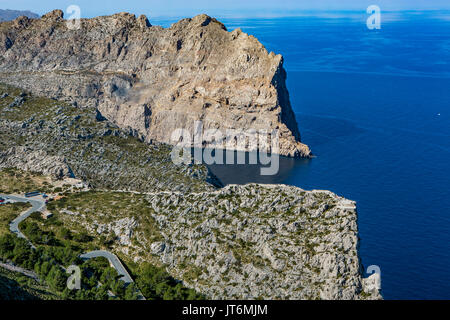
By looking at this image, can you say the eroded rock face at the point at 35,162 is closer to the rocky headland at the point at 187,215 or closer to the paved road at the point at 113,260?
the rocky headland at the point at 187,215

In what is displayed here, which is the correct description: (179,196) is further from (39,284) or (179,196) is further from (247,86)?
(247,86)

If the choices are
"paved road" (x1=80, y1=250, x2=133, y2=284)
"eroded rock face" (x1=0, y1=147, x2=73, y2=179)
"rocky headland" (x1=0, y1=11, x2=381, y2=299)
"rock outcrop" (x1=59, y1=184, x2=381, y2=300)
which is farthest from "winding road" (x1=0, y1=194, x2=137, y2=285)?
"eroded rock face" (x1=0, y1=147, x2=73, y2=179)

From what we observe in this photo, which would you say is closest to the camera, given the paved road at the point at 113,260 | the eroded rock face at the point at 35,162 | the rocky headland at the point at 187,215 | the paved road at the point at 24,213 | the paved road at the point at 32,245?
the rocky headland at the point at 187,215

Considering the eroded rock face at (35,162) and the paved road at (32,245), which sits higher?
the eroded rock face at (35,162)

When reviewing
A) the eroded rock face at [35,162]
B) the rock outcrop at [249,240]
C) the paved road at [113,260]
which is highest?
the eroded rock face at [35,162]

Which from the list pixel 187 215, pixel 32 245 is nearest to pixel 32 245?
pixel 32 245

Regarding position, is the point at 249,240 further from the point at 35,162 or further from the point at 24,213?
the point at 35,162

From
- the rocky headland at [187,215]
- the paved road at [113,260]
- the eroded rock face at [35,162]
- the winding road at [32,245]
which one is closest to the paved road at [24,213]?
the winding road at [32,245]
